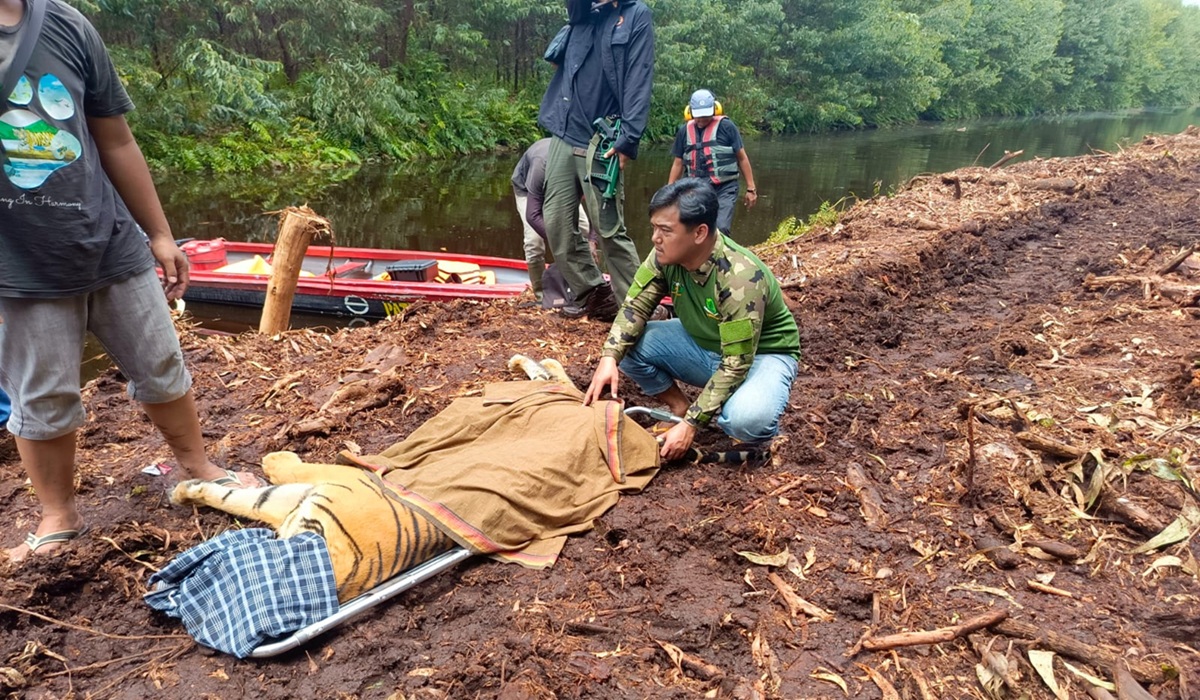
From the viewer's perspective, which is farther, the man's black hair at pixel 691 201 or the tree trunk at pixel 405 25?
the tree trunk at pixel 405 25

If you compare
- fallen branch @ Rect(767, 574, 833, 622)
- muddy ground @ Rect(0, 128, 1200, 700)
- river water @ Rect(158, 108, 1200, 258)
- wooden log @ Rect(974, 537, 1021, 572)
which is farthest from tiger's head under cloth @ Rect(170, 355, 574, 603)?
river water @ Rect(158, 108, 1200, 258)

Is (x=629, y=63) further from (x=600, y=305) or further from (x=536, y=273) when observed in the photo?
(x=536, y=273)

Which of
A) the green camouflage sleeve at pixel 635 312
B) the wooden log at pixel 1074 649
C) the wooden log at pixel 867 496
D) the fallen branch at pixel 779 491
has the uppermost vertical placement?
the green camouflage sleeve at pixel 635 312

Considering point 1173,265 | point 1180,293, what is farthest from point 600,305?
point 1173,265

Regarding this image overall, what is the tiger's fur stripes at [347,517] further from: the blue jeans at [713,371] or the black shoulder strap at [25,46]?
the black shoulder strap at [25,46]

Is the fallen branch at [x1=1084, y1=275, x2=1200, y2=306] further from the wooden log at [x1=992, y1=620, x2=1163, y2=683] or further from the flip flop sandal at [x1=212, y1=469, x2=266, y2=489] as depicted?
the flip flop sandal at [x1=212, y1=469, x2=266, y2=489]

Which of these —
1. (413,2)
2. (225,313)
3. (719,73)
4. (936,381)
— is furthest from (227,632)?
(719,73)

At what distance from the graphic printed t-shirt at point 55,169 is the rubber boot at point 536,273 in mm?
3893

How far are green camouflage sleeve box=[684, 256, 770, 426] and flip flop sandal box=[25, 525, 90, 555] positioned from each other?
243 cm

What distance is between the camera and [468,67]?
23828 mm

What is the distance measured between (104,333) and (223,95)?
54.0 ft

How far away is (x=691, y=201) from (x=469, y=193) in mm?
13749

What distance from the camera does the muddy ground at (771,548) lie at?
2.14 m

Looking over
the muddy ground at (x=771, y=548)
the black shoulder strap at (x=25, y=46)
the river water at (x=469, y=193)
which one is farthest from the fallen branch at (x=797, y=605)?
the river water at (x=469, y=193)
